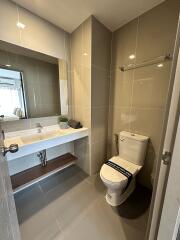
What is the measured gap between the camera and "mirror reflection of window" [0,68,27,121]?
1.42 meters

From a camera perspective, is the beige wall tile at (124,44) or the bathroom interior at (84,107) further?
the beige wall tile at (124,44)

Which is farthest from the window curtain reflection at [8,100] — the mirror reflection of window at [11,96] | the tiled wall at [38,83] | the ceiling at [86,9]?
the ceiling at [86,9]

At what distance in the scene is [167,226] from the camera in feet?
1.98

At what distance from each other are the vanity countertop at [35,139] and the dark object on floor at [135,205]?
1046mm

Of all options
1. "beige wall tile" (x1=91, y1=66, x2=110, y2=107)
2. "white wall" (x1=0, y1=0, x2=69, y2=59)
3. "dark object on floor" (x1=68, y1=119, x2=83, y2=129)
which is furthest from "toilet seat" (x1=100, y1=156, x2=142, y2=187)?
"white wall" (x1=0, y1=0, x2=69, y2=59)

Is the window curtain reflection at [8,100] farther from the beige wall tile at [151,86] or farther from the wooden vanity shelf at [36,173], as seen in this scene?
the beige wall tile at [151,86]

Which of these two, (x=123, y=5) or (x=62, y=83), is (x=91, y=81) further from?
(x=123, y=5)

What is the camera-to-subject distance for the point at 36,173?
1646 millimetres

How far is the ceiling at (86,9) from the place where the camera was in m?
1.32

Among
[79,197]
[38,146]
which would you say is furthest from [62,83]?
[79,197]

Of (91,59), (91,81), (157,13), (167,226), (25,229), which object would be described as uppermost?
(157,13)

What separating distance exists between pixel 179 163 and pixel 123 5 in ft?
5.75

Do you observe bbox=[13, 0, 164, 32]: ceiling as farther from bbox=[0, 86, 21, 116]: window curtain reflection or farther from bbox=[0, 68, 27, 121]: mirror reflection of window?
bbox=[0, 86, 21, 116]: window curtain reflection

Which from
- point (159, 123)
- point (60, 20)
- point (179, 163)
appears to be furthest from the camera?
point (60, 20)
